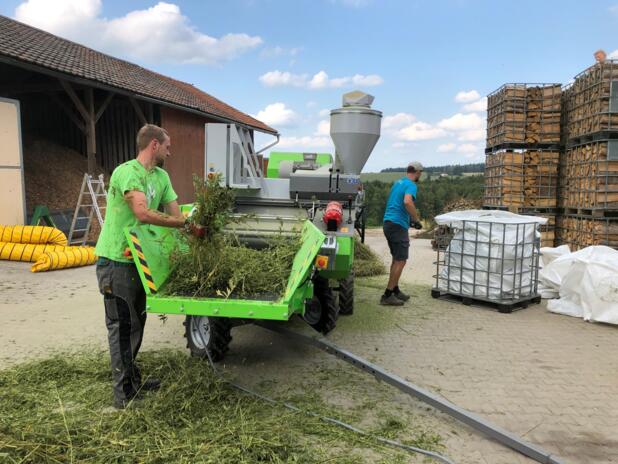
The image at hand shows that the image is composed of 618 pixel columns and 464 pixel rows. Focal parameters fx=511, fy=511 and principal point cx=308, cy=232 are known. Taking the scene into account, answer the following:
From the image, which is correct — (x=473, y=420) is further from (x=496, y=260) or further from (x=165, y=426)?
(x=496, y=260)

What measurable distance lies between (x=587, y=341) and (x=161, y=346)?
440cm

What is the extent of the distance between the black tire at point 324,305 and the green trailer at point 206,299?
782mm

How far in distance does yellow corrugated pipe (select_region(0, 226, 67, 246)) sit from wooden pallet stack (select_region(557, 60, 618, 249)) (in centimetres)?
943

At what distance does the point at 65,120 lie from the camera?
1758 centimetres

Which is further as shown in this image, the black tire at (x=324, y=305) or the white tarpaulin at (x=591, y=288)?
the white tarpaulin at (x=591, y=288)

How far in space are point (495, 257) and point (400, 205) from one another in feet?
4.63

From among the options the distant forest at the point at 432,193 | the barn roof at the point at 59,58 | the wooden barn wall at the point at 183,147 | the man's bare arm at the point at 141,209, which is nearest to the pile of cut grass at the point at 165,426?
the man's bare arm at the point at 141,209

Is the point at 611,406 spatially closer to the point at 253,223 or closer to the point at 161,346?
the point at 253,223

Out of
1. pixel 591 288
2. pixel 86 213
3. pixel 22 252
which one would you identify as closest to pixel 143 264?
pixel 591 288

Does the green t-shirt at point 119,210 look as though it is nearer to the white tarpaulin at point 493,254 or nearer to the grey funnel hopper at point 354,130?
the grey funnel hopper at point 354,130

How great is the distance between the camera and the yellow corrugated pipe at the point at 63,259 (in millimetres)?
8453

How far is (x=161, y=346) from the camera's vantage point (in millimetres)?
4930

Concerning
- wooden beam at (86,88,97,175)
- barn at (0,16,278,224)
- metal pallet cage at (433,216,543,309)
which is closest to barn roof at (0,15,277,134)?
barn at (0,16,278,224)

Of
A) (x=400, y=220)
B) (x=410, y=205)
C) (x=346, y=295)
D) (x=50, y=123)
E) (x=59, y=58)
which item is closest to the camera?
(x=346, y=295)
